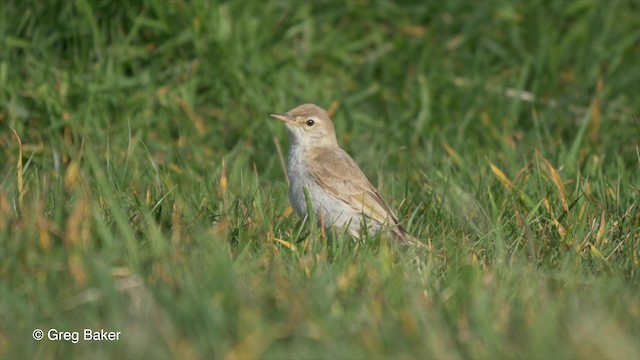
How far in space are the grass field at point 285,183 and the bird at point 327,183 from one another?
176mm

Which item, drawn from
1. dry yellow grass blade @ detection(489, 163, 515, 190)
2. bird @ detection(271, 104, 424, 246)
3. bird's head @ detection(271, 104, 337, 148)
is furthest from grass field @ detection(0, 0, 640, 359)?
bird's head @ detection(271, 104, 337, 148)

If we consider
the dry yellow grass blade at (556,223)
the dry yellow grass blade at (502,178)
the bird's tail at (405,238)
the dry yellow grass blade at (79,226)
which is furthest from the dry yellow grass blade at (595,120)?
the dry yellow grass blade at (79,226)

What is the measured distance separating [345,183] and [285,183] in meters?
0.76

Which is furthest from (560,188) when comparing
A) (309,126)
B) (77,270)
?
(77,270)

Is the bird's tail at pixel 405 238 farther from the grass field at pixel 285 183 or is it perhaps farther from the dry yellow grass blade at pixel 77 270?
the dry yellow grass blade at pixel 77 270

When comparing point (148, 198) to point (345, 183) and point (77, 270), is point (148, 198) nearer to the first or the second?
point (345, 183)

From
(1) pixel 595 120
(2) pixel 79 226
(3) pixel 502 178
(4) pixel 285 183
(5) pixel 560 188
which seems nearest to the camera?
(2) pixel 79 226

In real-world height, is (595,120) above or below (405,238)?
below

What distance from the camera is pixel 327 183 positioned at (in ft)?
20.1

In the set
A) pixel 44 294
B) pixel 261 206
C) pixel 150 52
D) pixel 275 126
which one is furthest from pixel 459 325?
pixel 150 52

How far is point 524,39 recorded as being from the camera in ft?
28.6

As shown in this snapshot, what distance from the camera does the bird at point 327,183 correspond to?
5.72m

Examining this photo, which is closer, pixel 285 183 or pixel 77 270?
pixel 77 270

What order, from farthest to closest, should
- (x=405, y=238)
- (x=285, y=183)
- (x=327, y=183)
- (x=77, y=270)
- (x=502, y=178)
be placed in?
(x=285, y=183), (x=327, y=183), (x=502, y=178), (x=405, y=238), (x=77, y=270)
